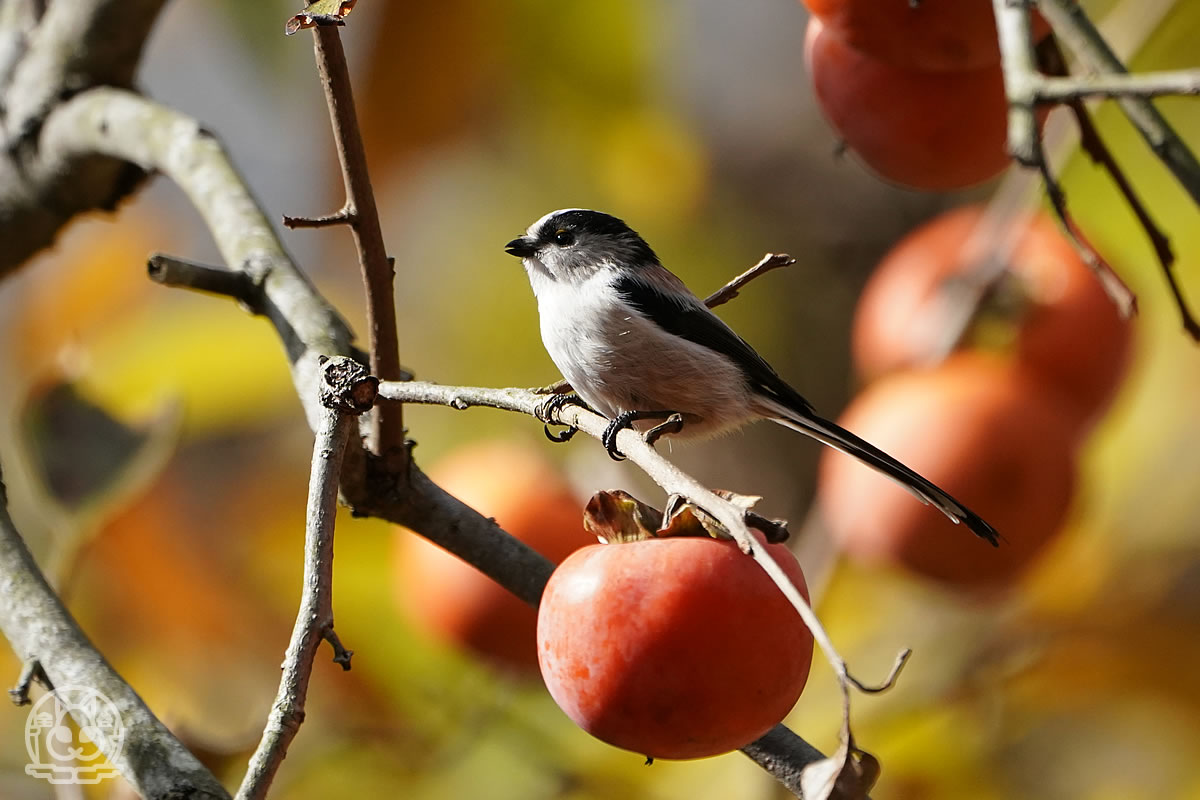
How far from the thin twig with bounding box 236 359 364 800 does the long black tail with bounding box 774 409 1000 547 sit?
82 cm

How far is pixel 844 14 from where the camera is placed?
1777 mm

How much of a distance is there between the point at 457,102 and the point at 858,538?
1661mm

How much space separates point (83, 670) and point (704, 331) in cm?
121

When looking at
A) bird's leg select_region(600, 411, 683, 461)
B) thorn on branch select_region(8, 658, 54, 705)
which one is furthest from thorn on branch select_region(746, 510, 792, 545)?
thorn on branch select_region(8, 658, 54, 705)

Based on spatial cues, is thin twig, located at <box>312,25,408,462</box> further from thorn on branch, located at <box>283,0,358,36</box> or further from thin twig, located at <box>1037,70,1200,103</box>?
thin twig, located at <box>1037,70,1200,103</box>

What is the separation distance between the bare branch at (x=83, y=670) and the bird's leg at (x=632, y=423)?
526 mm

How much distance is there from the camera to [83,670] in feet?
4.16

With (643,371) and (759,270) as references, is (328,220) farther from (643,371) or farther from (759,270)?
(643,371)

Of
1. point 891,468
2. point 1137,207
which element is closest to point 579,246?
point 891,468

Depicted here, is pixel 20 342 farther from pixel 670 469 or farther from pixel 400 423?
pixel 670 469

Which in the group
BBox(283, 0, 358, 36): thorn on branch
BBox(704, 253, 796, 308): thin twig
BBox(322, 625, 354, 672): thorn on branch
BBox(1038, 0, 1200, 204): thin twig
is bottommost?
BBox(322, 625, 354, 672): thorn on branch

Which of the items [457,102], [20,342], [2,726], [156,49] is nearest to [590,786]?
[2,726]

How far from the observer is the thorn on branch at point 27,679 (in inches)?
49.4

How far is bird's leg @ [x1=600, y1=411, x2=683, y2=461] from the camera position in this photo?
4.35 ft
